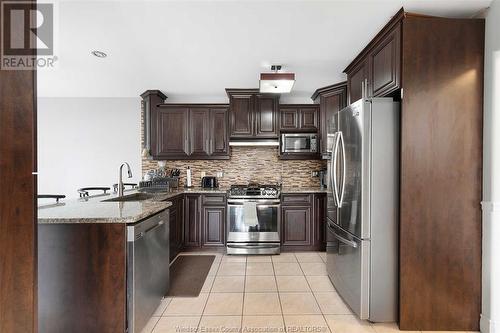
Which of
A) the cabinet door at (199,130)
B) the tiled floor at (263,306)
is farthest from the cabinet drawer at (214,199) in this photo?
the tiled floor at (263,306)

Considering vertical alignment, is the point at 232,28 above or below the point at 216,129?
above

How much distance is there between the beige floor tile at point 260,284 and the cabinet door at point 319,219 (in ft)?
3.74

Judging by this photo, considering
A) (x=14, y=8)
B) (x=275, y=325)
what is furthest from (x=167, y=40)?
(x=275, y=325)

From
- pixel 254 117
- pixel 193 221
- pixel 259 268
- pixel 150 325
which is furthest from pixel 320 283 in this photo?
pixel 254 117

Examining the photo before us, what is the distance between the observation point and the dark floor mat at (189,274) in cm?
271

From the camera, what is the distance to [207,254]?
3.84 meters

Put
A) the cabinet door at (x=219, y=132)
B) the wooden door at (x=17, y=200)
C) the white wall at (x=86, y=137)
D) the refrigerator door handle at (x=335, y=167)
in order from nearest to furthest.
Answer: the wooden door at (x=17, y=200)
the refrigerator door handle at (x=335, y=167)
the cabinet door at (x=219, y=132)
the white wall at (x=86, y=137)

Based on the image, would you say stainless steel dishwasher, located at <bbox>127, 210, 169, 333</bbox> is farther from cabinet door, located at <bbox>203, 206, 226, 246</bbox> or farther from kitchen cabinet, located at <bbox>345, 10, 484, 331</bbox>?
kitchen cabinet, located at <bbox>345, 10, 484, 331</bbox>

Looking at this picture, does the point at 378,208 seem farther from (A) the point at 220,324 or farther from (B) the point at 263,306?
(A) the point at 220,324

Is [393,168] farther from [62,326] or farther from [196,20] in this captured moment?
[62,326]

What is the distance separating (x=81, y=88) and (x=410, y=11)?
441cm

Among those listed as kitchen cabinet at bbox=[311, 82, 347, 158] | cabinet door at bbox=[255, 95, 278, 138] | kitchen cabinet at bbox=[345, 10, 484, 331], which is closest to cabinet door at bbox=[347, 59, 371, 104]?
kitchen cabinet at bbox=[311, 82, 347, 158]

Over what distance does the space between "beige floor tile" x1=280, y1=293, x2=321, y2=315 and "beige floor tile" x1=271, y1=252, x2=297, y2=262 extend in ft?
3.13

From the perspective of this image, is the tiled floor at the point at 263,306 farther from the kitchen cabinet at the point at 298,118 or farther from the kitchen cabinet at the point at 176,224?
the kitchen cabinet at the point at 298,118
